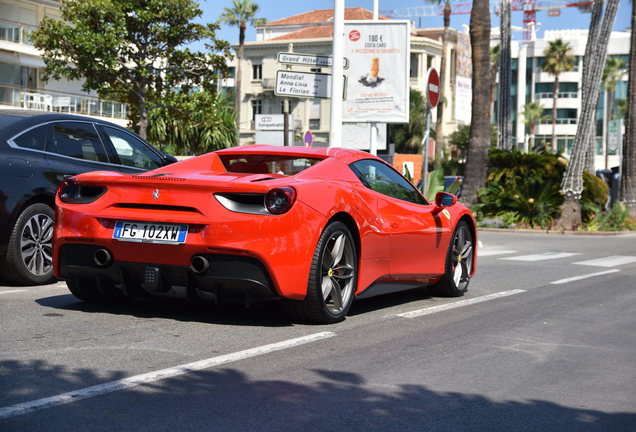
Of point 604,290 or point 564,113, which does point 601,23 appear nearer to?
point 604,290

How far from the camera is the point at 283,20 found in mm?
103688

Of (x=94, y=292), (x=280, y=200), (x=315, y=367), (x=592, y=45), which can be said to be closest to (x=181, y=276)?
(x=280, y=200)

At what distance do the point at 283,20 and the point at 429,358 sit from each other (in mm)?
100612

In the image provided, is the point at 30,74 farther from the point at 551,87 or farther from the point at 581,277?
the point at 551,87

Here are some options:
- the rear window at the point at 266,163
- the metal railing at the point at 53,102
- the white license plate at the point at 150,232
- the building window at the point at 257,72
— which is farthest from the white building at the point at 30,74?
the building window at the point at 257,72

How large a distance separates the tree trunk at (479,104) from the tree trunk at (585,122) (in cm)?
260

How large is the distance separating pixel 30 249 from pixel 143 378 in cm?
413

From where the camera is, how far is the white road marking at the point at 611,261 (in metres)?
14.4

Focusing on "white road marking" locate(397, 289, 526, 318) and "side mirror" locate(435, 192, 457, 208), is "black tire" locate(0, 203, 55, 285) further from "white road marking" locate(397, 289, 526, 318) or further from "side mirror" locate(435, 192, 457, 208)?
"side mirror" locate(435, 192, 457, 208)

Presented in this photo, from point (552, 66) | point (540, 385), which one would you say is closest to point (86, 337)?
point (540, 385)

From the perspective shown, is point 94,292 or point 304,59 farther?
point 304,59

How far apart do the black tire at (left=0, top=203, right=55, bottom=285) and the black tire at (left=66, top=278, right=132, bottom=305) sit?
125 centimetres

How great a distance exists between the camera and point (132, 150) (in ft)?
31.2

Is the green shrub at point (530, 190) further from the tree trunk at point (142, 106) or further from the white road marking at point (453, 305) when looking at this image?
the white road marking at point (453, 305)
